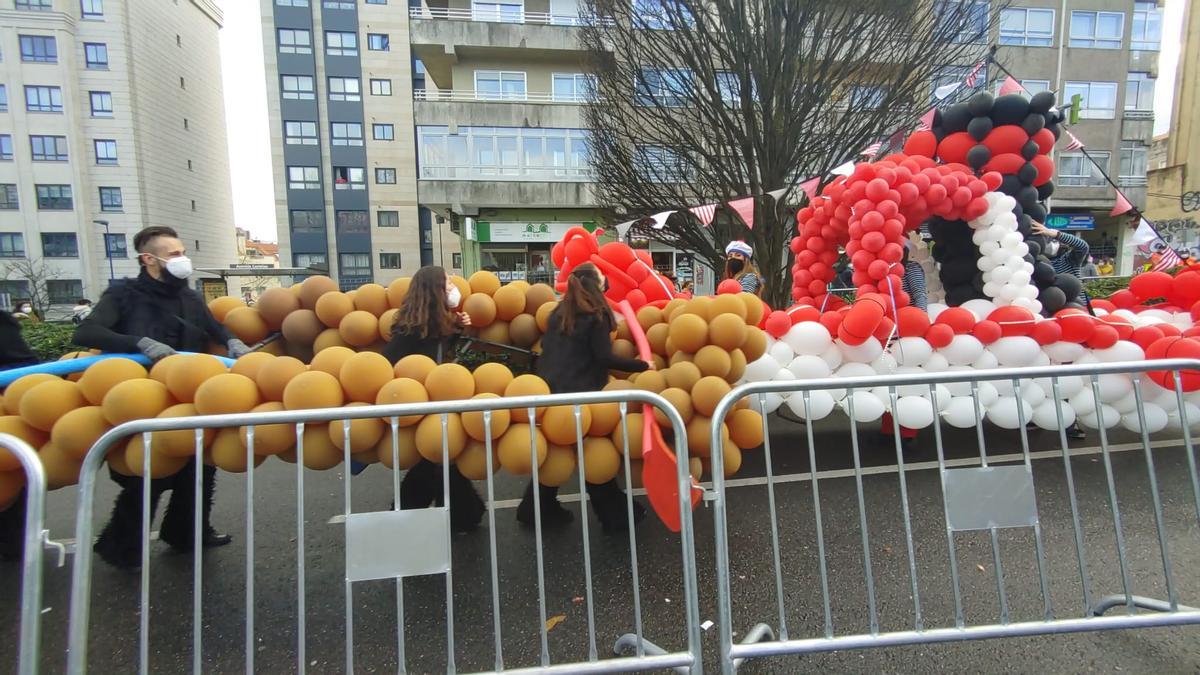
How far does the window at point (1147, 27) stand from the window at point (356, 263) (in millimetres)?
45413

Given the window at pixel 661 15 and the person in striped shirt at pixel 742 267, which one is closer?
the person in striped shirt at pixel 742 267

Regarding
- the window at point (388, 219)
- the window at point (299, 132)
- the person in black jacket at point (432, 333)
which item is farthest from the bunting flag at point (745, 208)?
the window at point (299, 132)

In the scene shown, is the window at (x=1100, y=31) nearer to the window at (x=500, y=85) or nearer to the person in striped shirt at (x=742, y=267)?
the window at (x=500, y=85)

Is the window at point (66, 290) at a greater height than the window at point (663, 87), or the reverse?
the window at point (663, 87)

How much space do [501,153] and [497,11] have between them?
6.49 meters

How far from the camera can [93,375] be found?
2.54 meters

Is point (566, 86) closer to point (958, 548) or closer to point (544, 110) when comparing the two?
point (544, 110)

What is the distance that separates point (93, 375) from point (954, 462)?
5.70m

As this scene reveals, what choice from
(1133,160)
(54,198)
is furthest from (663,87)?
(54,198)

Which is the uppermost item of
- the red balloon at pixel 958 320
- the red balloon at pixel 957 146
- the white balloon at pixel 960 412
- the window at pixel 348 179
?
the window at pixel 348 179

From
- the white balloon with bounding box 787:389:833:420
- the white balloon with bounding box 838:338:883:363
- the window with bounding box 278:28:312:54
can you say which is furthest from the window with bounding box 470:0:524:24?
the window with bounding box 278:28:312:54

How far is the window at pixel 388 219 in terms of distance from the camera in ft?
127

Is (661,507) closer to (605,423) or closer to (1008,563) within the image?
(605,423)

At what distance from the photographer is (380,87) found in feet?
124
